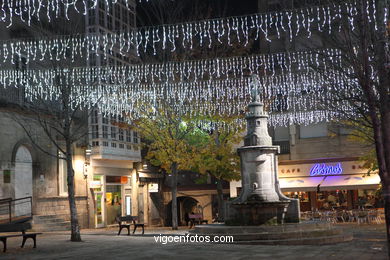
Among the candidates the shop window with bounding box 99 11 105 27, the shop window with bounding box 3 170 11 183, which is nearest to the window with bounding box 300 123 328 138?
the shop window with bounding box 99 11 105 27

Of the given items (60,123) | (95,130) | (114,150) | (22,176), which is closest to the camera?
(60,123)

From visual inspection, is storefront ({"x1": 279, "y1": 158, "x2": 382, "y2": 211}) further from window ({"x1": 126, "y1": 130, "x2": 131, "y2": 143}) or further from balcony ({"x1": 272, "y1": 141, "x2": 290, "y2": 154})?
window ({"x1": 126, "y1": 130, "x2": 131, "y2": 143})

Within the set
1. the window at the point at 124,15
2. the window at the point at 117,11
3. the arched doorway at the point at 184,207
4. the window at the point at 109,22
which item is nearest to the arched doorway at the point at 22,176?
the window at the point at 109,22

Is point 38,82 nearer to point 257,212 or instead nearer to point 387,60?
point 257,212

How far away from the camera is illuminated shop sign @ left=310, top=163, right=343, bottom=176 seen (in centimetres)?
3734

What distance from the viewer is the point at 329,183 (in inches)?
1435

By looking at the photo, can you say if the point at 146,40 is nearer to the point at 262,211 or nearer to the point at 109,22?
the point at 262,211

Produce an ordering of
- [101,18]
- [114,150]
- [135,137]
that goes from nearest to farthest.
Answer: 1. [101,18]
2. [114,150]
3. [135,137]

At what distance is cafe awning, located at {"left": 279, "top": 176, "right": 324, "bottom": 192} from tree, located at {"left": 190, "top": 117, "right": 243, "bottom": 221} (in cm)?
531

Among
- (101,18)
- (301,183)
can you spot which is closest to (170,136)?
(101,18)

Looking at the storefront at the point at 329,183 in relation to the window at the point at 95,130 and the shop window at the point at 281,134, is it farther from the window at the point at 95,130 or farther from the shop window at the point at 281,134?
the window at the point at 95,130

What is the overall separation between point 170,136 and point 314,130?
538 inches

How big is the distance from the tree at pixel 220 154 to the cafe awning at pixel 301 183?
17.4ft

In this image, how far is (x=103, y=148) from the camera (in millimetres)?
33219
